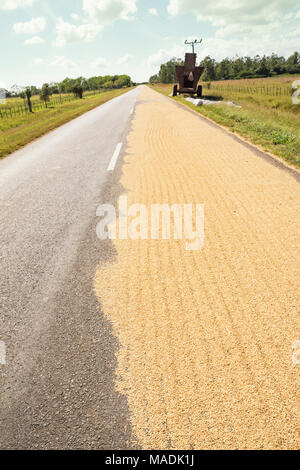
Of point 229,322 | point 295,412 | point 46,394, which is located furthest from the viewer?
point 229,322

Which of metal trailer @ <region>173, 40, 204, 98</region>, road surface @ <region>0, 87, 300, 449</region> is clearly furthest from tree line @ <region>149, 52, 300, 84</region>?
road surface @ <region>0, 87, 300, 449</region>

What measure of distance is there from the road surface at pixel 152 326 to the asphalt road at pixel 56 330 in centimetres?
1

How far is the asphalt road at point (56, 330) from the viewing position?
1901mm

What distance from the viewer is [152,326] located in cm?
260

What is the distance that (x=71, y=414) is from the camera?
1959mm

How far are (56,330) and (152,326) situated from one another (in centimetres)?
95

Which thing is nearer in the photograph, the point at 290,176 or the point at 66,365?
the point at 66,365

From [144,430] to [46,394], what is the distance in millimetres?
824

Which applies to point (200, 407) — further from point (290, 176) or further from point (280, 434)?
point (290, 176)

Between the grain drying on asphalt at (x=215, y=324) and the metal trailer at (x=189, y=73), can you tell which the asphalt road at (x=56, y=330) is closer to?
the grain drying on asphalt at (x=215, y=324)

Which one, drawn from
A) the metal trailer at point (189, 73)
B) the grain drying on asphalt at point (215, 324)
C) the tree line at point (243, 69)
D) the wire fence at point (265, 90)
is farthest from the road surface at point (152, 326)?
the tree line at point (243, 69)

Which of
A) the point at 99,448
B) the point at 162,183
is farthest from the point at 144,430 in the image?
the point at 162,183

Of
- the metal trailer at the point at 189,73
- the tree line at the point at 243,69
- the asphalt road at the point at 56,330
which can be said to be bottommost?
→ the asphalt road at the point at 56,330
